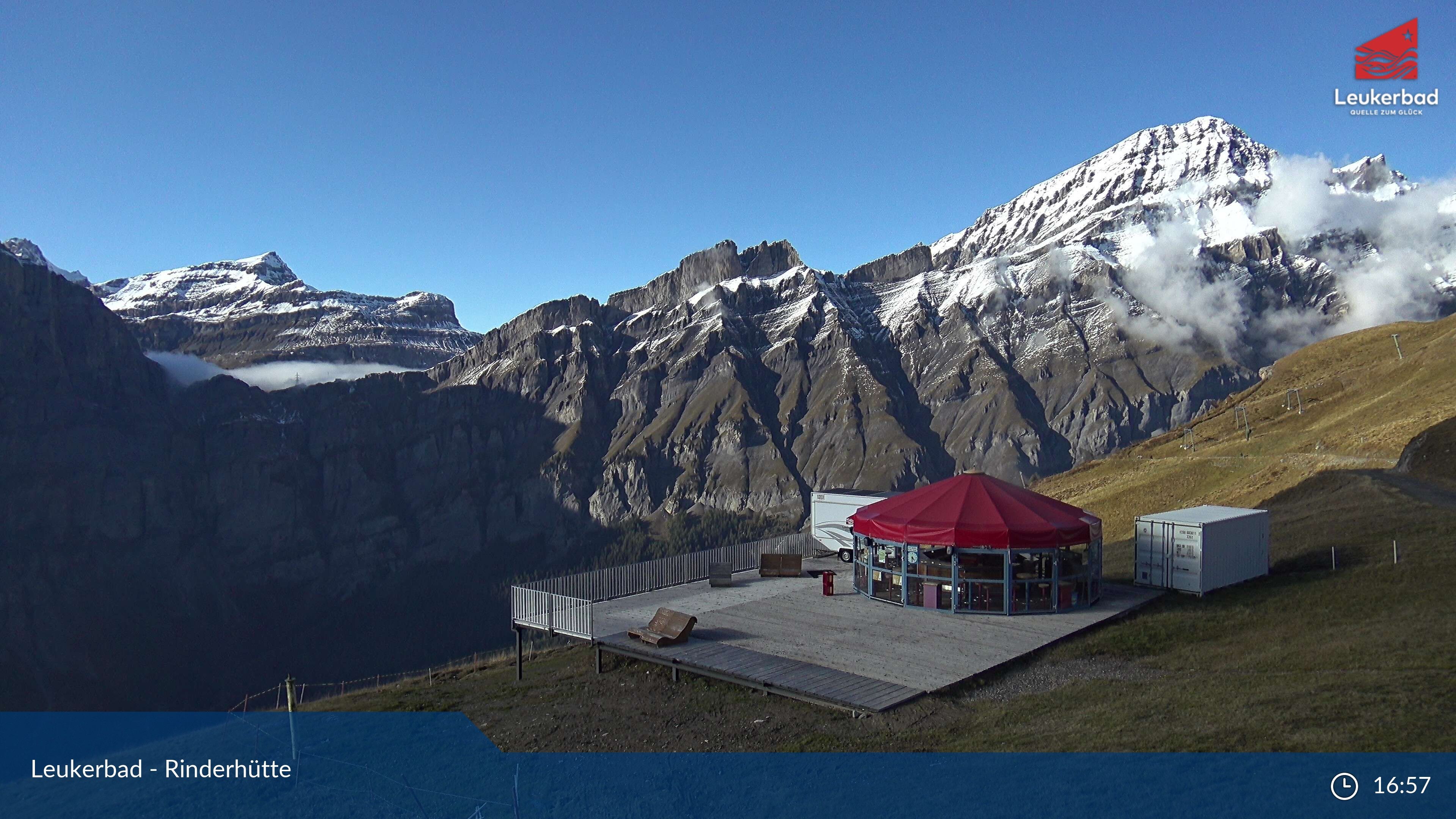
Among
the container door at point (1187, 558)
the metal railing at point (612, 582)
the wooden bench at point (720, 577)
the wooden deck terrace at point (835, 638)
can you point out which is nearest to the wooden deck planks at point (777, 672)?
the wooden deck terrace at point (835, 638)

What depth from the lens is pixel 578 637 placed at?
26578 mm

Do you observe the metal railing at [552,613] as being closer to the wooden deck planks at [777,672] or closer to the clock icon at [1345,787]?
the wooden deck planks at [777,672]

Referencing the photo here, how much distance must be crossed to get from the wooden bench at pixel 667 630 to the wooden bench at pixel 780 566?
9518 mm

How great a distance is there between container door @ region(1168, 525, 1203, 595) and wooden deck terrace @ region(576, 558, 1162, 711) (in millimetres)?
1086

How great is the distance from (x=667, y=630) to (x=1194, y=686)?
13643 mm

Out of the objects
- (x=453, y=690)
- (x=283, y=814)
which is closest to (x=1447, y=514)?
(x=453, y=690)

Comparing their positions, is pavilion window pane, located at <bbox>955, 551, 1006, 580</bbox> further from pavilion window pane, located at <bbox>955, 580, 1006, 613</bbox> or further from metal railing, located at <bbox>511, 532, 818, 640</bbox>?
metal railing, located at <bbox>511, 532, 818, 640</bbox>

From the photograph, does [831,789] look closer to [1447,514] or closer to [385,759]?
[385,759]

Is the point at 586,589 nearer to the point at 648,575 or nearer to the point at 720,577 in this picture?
the point at 648,575

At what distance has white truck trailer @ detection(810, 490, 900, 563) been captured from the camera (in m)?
38.2

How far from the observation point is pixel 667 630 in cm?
2544

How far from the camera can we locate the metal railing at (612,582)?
27328 mm

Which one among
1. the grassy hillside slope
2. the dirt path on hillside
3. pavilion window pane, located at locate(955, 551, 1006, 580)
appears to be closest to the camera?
the grassy hillside slope

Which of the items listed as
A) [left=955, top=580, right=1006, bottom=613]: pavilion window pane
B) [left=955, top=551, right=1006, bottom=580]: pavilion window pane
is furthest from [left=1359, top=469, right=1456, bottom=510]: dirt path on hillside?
[left=955, top=580, right=1006, bottom=613]: pavilion window pane
